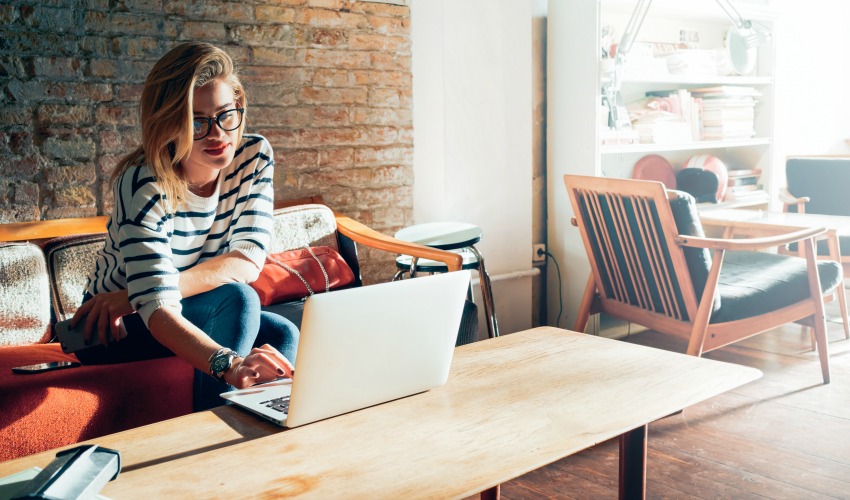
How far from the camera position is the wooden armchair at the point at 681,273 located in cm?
286

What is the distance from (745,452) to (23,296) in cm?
230

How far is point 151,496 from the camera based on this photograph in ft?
3.14

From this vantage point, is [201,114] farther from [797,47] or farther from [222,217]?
[797,47]

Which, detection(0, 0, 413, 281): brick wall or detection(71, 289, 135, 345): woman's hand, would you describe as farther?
detection(0, 0, 413, 281): brick wall

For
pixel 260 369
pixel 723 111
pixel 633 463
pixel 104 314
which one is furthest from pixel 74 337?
pixel 723 111

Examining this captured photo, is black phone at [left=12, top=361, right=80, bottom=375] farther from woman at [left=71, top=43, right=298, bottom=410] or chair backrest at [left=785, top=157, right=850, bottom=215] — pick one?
chair backrest at [left=785, top=157, right=850, bottom=215]

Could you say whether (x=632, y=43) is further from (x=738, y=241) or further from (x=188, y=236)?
(x=188, y=236)

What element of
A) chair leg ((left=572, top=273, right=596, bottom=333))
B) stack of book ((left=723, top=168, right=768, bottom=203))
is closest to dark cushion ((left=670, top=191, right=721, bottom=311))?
chair leg ((left=572, top=273, right=596, bottom=333))

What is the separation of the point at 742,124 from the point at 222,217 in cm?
338

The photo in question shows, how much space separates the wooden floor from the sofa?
731mm

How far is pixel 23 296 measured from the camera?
240cm

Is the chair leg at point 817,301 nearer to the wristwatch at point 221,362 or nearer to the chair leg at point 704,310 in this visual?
the chair leg at point 704,310

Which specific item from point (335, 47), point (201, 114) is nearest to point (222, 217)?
point (201, 114)

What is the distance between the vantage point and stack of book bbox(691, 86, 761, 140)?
4.27 metres
